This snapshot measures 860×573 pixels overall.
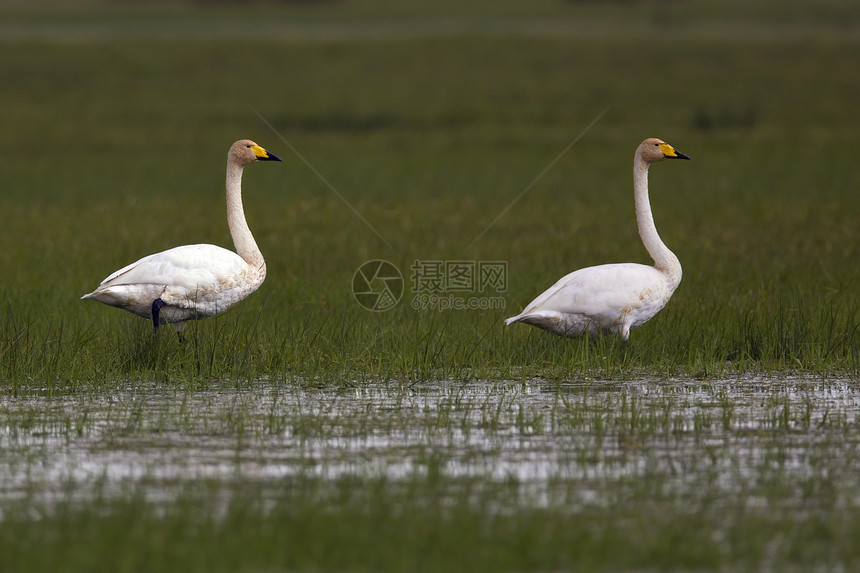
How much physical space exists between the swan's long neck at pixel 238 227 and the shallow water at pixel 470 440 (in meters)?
1.66

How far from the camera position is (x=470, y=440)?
6977 millimetres

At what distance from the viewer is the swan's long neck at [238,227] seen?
1010 centimetres

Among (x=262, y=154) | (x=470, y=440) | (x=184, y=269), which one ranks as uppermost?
(x=262, y=154)

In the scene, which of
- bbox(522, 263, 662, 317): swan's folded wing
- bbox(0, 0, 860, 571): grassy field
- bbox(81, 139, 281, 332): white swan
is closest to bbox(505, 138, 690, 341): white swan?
bbox(522, 263, 662, 317): swan's folded wing

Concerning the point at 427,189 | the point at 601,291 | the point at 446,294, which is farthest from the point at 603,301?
the point at 427,189

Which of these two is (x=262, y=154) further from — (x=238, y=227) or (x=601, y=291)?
(x=601, y=291)

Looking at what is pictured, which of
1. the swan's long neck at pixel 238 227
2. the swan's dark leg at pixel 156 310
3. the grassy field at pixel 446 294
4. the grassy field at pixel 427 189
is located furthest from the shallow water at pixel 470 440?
the swan's long neck at pixel 238 227

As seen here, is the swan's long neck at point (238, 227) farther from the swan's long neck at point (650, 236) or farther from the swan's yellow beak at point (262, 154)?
the swan's long neck at point (650, 236)

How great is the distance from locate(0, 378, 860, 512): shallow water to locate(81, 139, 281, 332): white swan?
1182 mm

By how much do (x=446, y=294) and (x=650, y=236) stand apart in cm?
266

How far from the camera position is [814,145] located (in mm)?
27984

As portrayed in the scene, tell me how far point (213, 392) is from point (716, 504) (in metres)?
3.78

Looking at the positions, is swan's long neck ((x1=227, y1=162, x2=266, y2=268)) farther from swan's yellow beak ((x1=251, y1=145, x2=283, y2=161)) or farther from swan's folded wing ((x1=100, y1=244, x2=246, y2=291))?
swan's folded wing ((x1=100, y1=244, x2=246, y2=291))

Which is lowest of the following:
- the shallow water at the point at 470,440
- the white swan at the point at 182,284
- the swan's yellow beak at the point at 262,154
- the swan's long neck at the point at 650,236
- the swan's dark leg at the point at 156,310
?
the shallow water at the point at 470,440
